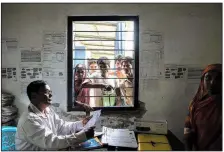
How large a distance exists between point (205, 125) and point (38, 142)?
1.20 m

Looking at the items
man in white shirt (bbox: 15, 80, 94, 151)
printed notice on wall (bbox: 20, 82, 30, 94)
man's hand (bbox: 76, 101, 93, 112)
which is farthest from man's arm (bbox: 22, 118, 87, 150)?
printed notice on wall (bbox: 20, 82, 30, 94)

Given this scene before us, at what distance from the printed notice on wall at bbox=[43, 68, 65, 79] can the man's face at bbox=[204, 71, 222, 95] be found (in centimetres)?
133

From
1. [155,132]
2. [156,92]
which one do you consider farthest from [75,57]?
[155,132]

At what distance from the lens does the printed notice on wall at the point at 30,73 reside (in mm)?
2151

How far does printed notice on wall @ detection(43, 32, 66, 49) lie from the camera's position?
2096mm

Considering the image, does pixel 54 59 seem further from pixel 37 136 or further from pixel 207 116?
pixel 207 116

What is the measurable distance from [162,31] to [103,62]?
664 millimetres

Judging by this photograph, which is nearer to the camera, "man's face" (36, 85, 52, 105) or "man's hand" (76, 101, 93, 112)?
"man's face" (36, 85, 52, 105)

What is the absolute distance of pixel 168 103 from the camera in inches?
84.8

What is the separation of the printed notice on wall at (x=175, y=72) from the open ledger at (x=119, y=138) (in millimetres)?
728

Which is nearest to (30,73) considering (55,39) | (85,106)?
(55,39)

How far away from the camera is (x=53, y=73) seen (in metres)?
2.14

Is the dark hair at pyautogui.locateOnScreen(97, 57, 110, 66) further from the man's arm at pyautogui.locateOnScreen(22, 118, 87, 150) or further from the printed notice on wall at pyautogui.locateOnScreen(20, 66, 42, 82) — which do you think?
the man's arm at pyautogui.locateOnScreen(22, 118, 87, 150)

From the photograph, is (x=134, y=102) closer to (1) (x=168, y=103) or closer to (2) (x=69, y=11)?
(1) (x=168, y=103)
